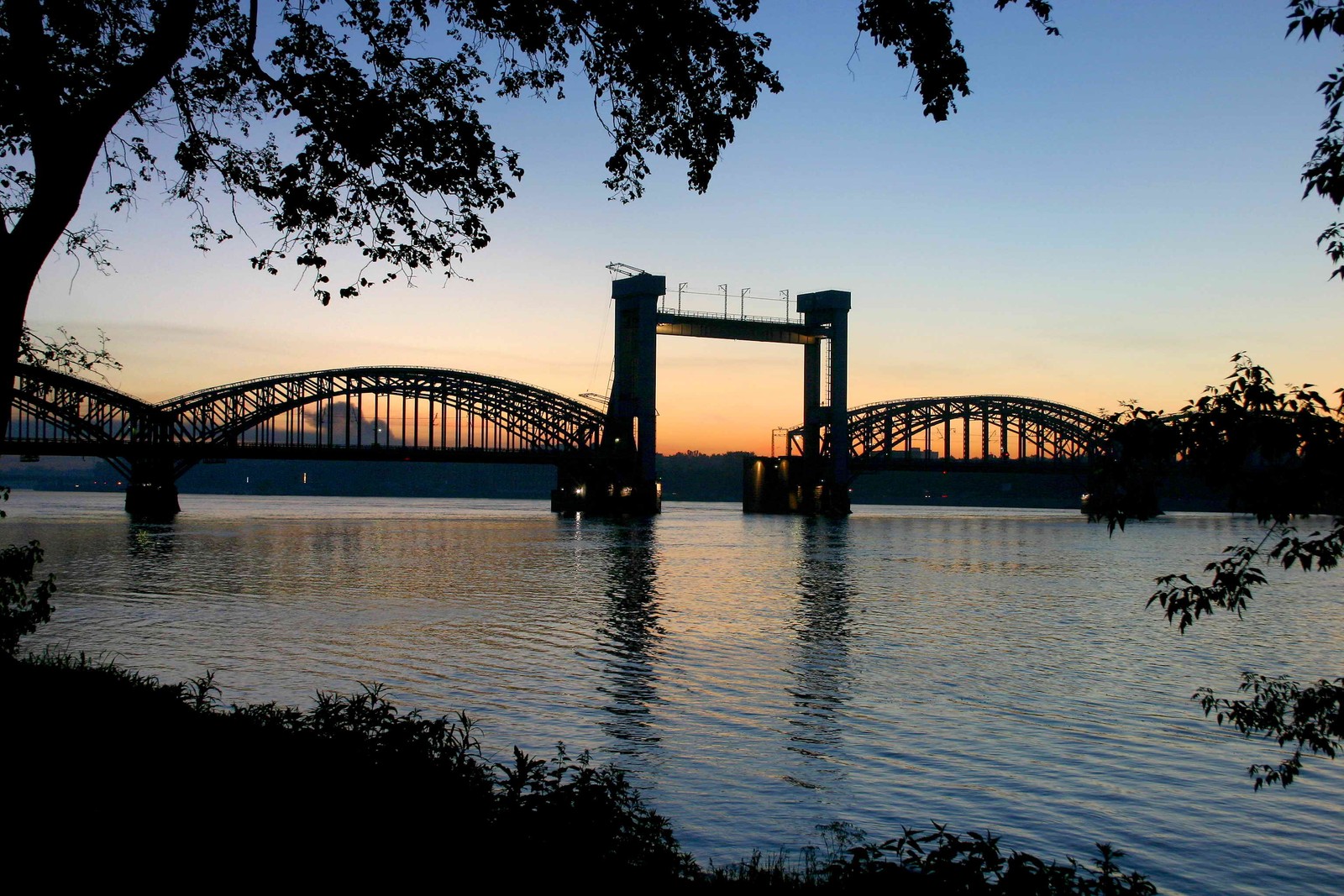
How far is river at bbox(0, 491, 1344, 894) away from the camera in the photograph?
13969 millimetres

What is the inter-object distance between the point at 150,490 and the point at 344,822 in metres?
136

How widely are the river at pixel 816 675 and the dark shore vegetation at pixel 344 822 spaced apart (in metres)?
3.76

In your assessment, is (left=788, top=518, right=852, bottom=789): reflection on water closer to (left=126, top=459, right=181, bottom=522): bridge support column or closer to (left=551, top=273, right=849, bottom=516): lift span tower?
(left=551, top=273, right=849, bottom=516): lift span tower

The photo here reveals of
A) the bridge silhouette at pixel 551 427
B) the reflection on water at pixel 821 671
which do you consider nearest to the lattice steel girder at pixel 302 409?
the bridge silhouette at pixel 551 427

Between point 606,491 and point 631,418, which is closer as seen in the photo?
point 631,418

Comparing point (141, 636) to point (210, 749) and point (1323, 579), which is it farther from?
point (1323, 579)

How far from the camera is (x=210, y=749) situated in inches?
411

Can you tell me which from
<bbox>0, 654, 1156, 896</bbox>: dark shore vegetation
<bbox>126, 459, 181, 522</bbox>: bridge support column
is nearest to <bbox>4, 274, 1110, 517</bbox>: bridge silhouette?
<bbox>126, 459, 181, 522</bbox>: bridge support column

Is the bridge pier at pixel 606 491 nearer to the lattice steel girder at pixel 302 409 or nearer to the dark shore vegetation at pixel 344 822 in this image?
the lattice steel girder at pixel 302 409

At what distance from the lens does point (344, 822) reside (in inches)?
333

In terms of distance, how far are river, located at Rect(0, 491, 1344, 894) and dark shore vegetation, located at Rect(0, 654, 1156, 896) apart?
12.3ft

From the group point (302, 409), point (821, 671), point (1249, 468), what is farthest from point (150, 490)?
point (1249, 468)

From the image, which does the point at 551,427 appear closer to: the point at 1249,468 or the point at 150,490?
the point at 150,490

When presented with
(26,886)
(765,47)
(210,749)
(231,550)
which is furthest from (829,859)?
(231,550)
